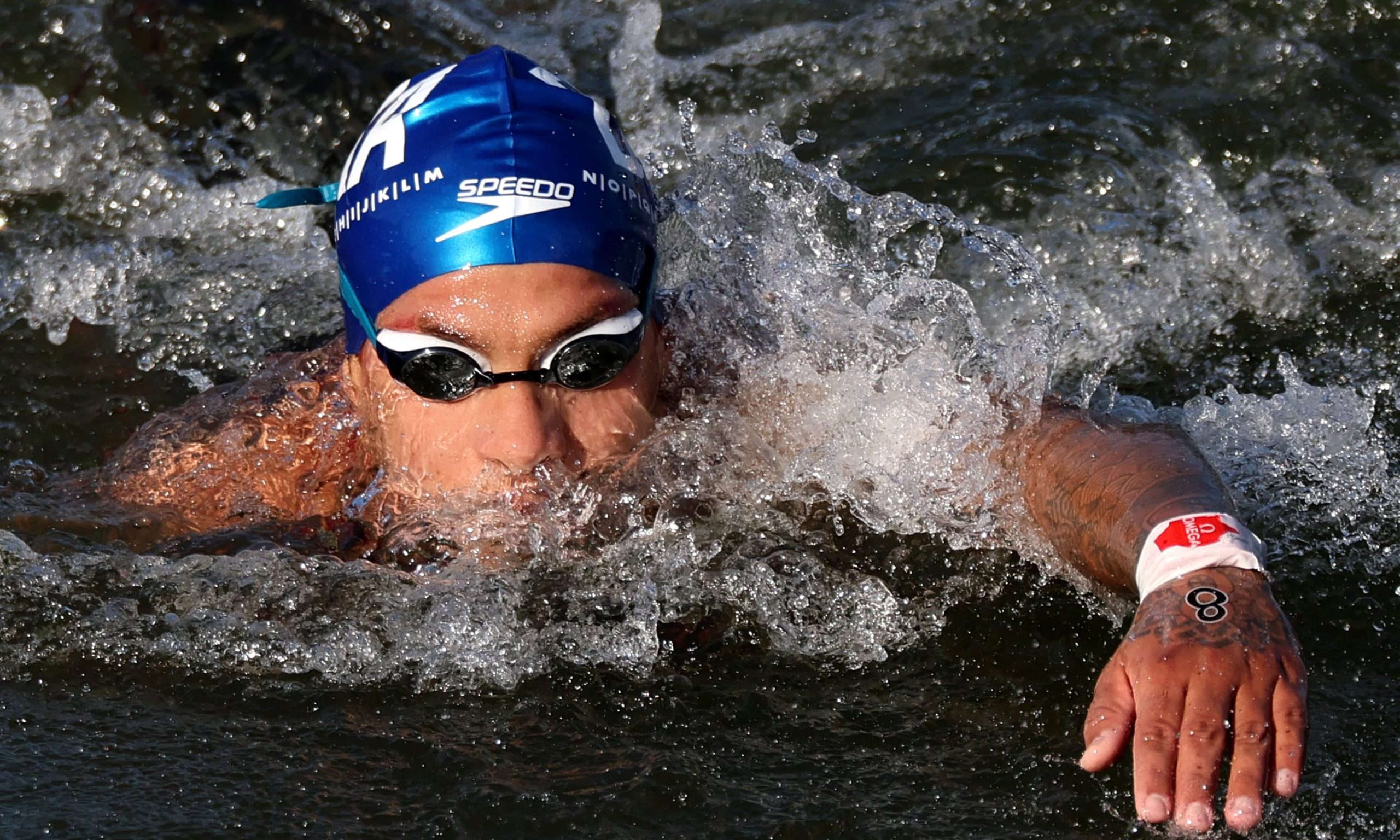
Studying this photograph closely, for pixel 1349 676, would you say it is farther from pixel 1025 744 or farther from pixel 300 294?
pixel 300 294

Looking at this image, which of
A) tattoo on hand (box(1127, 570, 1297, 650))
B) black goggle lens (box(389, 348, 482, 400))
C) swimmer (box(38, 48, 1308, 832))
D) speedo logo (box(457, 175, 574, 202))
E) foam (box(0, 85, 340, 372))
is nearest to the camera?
tattoo on hand (box(1127, 570, 1297, 650))

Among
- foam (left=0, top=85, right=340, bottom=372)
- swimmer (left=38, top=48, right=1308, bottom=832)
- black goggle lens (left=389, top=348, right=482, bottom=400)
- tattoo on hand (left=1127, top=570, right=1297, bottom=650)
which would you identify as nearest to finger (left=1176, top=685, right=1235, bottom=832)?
tattoo on hand (left=1127, top=570, right=1297, bottom=650)

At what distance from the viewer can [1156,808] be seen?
7.38 ft

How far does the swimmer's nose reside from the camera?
11.6ft

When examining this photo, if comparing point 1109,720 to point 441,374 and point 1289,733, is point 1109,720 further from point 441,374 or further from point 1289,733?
point 441,374

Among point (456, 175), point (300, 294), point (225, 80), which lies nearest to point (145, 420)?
point (300, 294)

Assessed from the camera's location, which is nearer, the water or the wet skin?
the wet skin

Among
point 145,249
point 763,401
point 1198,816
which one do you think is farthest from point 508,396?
point 145,249

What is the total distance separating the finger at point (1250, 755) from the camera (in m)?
2.22

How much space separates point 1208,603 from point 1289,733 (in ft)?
0.99

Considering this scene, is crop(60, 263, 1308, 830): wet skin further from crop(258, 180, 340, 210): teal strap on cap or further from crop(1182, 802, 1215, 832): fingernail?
crop(258, 180, 340, 210): teal strap on cap

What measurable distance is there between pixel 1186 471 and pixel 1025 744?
696 millimetres

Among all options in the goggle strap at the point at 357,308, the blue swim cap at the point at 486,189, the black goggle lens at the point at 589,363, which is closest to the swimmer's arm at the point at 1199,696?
the black goggle lens at the point at 589,363

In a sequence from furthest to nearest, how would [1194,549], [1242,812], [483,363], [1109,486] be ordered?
[483,363] → [1109,486] → [1194,549] → [1242,812]
